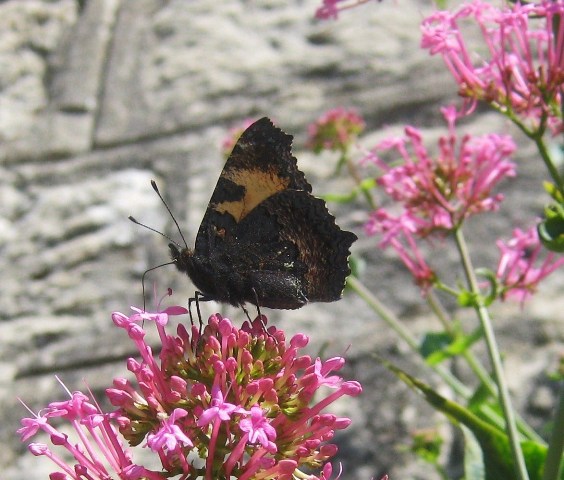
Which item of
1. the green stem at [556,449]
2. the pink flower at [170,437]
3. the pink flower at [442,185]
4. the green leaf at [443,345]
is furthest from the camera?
the green leaf at [443,345]

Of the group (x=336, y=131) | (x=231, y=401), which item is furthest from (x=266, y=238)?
(x=336, y=131)

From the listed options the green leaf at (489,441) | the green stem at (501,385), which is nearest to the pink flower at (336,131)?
the green stem at (501,385)

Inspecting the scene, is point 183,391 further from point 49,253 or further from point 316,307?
point 49,253

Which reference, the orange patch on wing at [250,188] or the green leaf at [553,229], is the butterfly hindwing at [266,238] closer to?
the orange patch on wing at [250,188]

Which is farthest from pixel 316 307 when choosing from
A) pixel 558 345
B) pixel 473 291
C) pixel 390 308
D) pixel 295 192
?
pixel 295 192

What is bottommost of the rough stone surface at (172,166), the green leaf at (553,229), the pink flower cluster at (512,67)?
the rough stone surface at (172,166)
